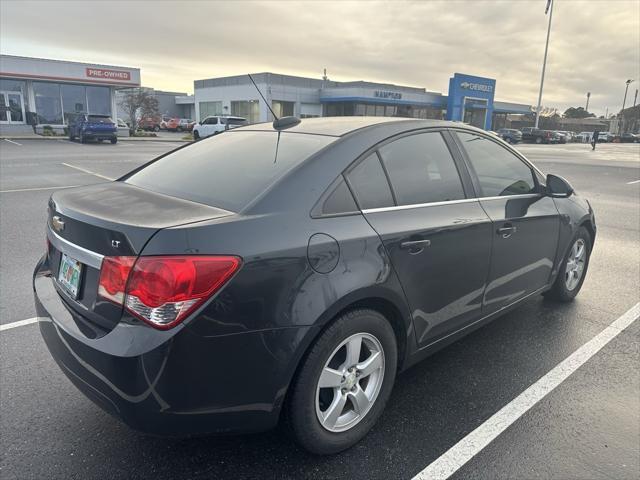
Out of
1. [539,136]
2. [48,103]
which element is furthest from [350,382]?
[539,136]

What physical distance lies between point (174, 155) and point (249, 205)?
4.48 ft

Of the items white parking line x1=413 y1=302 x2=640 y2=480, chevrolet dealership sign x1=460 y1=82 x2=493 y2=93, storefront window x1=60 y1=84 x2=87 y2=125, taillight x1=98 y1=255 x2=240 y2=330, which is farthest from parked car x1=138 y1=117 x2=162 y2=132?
taillight x1=98 y1=255 x2=240 y2=330

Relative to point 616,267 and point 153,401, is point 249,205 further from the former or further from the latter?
point 616,267

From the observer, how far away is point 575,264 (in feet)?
14.8

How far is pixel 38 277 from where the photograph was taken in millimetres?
2711

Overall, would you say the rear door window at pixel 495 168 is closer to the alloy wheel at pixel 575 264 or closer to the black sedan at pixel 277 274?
the black sedan at pixel 277 274

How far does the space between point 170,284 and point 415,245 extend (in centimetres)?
132

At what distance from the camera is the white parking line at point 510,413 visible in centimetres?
240

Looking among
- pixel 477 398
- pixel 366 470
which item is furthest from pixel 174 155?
pixel 477 398

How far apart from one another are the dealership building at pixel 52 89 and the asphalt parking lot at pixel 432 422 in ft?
108

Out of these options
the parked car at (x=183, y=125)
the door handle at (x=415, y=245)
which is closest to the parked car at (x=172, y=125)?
the parked car at (x=183, y=125)

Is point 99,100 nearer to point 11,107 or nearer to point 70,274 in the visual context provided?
point 11,107

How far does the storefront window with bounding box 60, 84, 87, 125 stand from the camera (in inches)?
1341

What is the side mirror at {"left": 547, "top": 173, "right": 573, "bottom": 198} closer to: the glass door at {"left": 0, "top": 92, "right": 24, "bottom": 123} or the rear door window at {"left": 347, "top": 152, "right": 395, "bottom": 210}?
the rear door window at {"left": 347, "top": 152, "right": 395, "bottom": 210}
